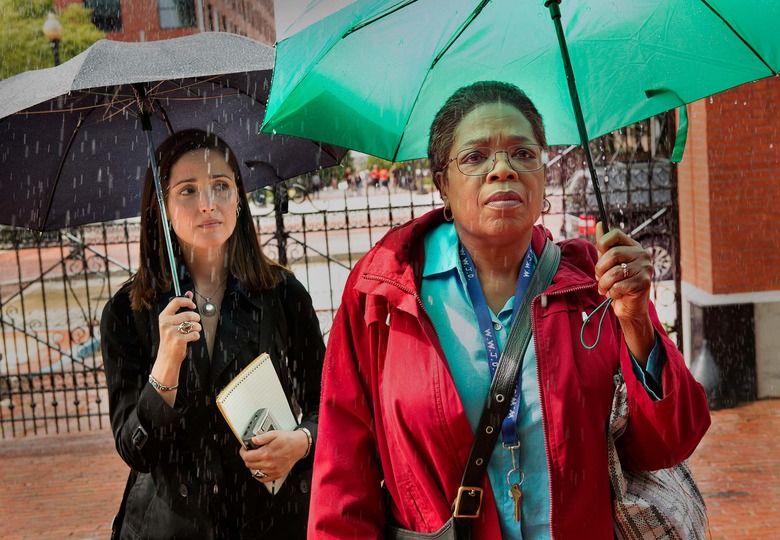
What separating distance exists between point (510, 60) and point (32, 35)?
37.2m

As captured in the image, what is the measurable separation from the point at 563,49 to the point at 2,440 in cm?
810

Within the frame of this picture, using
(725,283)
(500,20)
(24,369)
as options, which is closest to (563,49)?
(500,20)

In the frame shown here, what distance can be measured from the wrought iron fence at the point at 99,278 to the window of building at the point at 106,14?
92.0 feet


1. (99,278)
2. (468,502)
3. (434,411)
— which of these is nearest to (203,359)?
(434,411)

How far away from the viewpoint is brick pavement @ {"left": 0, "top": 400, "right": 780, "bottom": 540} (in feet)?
19.4

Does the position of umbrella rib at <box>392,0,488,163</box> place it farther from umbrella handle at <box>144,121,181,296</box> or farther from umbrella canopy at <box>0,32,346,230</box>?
umbrella handle at <box>144,121,181,296</box>

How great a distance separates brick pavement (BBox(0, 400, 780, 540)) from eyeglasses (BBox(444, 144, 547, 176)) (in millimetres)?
4096

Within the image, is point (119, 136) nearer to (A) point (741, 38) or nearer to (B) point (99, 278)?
(A) point (741, 38)

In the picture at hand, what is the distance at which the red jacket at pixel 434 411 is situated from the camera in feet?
6.88

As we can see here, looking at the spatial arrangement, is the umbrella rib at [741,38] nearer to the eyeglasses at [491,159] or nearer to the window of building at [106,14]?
the eyeglasses at [491,159]

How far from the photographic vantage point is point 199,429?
9.50ft

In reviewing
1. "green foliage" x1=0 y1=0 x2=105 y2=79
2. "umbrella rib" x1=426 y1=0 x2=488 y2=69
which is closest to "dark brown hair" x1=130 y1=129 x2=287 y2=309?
"umbrella rib" x1=426 y1=0 x2=488 y2=69

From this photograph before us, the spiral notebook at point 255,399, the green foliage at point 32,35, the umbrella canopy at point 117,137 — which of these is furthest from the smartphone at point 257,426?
the green foliage at point 32,35

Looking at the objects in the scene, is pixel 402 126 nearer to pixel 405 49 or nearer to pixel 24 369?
pixel 405 49
